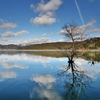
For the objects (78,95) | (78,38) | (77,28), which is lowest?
(78,95)

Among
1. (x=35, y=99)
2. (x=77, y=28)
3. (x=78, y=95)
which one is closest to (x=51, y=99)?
(x=35, y=99)

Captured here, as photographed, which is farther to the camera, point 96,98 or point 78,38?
point 78,38

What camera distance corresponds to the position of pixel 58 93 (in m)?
6.85

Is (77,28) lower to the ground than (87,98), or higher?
higher

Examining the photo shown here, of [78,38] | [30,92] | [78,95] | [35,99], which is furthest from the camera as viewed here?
[78,38]

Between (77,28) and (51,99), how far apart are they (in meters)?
19.8

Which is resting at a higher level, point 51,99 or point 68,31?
point 68,31

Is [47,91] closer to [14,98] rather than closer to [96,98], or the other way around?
[14,98]

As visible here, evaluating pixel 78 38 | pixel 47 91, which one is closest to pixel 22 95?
pixel 47 91

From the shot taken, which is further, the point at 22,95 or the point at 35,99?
the point at 22,95

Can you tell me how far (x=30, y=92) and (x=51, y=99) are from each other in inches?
59.7

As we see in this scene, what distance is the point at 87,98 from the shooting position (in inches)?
241

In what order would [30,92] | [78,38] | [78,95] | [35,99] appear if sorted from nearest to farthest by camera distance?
[35,99], [78,95], [30,92], [78,38]

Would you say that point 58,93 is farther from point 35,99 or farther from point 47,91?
point 35,99
